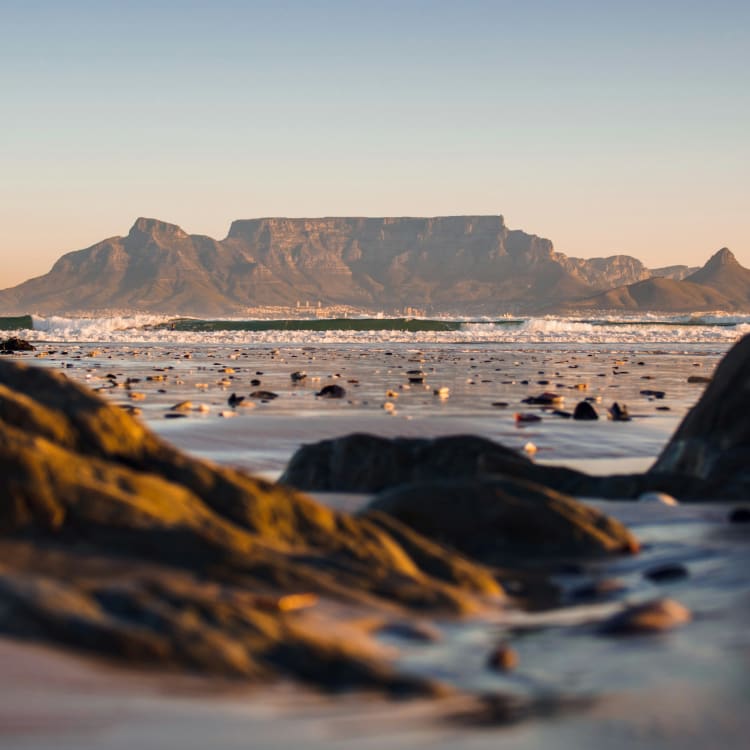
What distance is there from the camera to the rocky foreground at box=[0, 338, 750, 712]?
3.57m

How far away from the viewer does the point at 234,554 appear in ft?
14.5

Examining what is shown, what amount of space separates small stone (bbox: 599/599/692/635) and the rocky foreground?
1 cm

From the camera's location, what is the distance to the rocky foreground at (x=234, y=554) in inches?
140

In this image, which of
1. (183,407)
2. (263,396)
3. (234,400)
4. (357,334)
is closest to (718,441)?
(183,407)

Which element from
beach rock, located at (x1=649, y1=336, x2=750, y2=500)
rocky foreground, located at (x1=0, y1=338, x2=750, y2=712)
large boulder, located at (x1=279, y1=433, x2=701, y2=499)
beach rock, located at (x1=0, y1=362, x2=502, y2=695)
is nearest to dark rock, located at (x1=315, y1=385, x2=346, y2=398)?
beach rock, located at (x1=649, y1=336, x2=750, y2=500)

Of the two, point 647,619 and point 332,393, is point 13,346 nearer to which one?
point 332,393

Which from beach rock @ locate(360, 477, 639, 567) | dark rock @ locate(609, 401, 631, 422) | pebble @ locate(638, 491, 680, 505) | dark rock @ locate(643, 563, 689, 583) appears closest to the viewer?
dark rock @ locate(643, 563, 689, 583)

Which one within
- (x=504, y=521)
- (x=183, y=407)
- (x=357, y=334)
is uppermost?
(x=357, y=334)

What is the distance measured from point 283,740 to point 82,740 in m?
0.55

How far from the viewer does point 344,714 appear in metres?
3.20

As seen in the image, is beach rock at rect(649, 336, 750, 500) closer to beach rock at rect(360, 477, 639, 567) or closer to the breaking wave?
beach rock at rect(360, 477, 639, 567)

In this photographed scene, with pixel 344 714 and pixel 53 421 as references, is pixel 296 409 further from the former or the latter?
pixel 344 714

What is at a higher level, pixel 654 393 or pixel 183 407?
pixel 654 393

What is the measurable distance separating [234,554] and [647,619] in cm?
173
